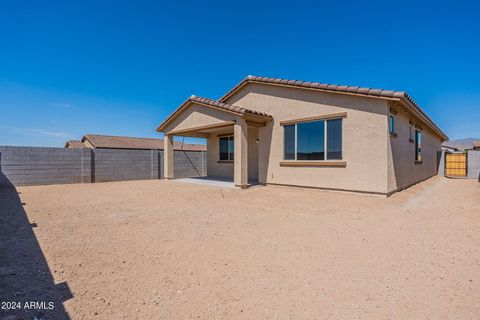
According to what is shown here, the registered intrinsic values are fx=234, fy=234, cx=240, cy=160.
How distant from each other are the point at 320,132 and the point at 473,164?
14858 mm

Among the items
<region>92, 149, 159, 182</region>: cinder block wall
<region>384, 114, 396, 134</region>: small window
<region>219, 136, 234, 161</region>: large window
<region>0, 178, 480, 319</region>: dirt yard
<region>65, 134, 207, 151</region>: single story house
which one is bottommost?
<region>0, 178, 480, 319</region>: dirt yard

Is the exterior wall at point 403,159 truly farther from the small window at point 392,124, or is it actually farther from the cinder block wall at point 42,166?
the cinder block wall at point 42,166

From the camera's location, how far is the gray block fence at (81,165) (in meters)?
11.4

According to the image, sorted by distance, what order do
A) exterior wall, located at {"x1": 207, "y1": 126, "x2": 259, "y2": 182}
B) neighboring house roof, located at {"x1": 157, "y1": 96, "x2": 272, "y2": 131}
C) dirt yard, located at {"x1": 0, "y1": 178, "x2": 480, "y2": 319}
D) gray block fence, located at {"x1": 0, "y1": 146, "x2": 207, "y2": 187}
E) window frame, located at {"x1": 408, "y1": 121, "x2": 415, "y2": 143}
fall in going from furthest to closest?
exterior wall, located at {"x1": 207, "y1": 126, "x2": 259, "y2": 182} → gray block fence, located at {"x1": 0, "y1": 146, "x2": 207, "y2": 187} → window frame, located at {"x1": 408, "y1": 121, "x2": 415, "y2": 143} → neighboring house roof, located at {"x1": 157, "y1": 96, "x2": 272, "y2": 131} → dirt yard, located at {"x1": 0, "y1": 178, "x2": 480, "y2": 319}

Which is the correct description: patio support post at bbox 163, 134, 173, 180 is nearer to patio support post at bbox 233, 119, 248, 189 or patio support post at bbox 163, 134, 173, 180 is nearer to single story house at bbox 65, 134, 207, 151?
patio support post at bbox 233, 119, 248, 189

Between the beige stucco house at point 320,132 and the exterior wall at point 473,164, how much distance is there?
5825mm

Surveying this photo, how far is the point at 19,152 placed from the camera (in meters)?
11.5

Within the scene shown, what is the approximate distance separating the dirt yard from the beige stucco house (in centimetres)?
271

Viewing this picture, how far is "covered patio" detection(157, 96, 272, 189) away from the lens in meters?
10.3

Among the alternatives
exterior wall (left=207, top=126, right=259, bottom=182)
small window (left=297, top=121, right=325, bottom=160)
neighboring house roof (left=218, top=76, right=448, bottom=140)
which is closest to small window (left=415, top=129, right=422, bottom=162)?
neighboring house roof (left=218, top=76, right=448, bottom=140)

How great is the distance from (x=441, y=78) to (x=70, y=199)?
21.6 meters

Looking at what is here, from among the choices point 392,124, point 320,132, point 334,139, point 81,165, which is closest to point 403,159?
point 392,124

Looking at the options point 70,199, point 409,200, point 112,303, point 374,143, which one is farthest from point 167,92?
point 112,303

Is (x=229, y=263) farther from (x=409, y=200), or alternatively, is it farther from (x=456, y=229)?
(x=409, y=200)
